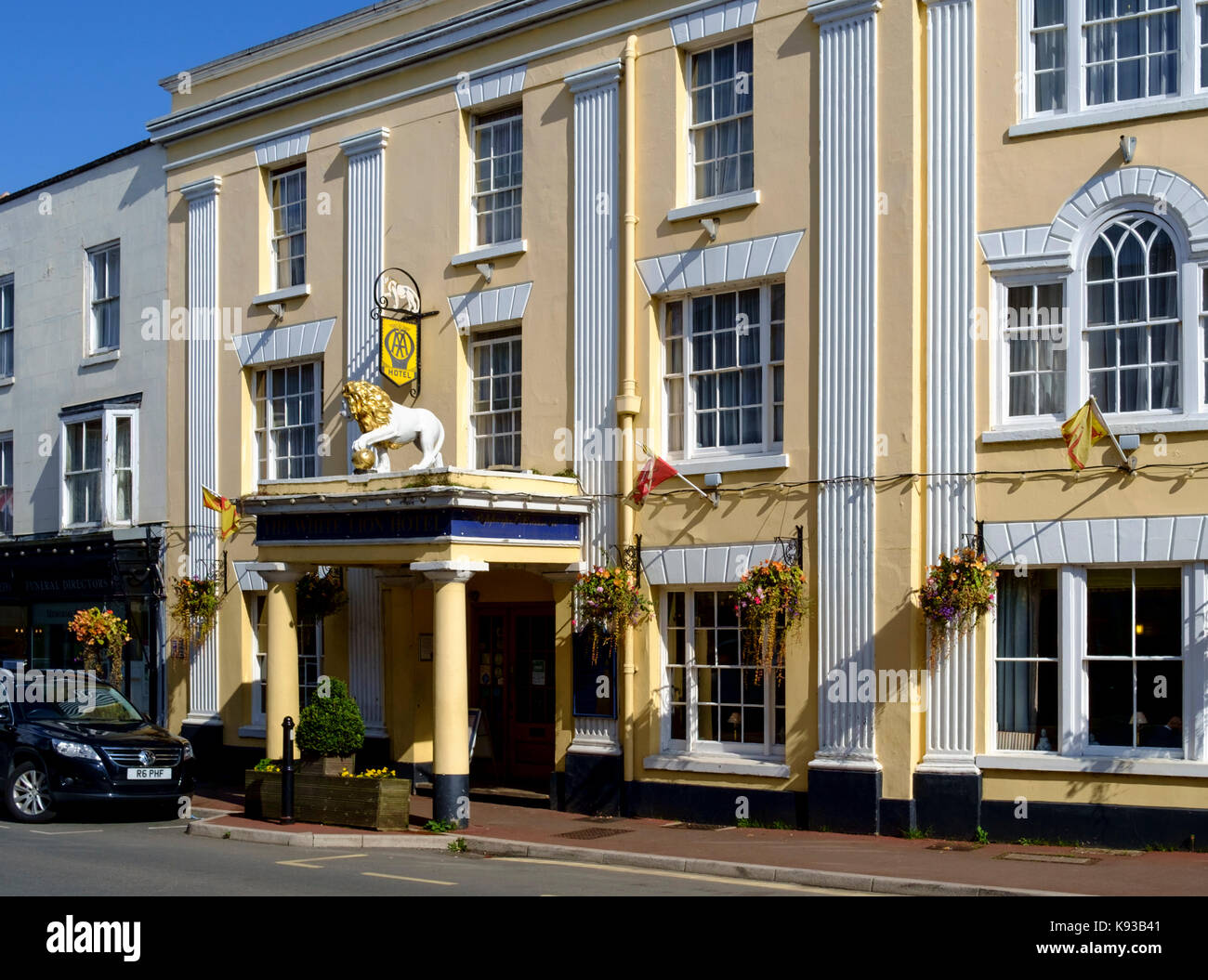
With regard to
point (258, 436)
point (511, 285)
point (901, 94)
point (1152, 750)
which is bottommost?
point (1152, 750)

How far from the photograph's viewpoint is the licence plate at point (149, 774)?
652 inches

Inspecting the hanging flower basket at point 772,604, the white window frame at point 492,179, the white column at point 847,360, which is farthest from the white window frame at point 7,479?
the white column at point 847,360

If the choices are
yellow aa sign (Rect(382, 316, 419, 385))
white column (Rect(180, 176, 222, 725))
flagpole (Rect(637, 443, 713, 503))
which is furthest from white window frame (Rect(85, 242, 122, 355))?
flagpole (Rect(637, 443, 713, 503))

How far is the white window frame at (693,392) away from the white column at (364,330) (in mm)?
4835

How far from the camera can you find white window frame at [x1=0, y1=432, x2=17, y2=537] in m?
26.3

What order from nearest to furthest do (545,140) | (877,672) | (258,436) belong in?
(877,672) < (545,140) < (258,436)

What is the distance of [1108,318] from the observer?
1442 centimetres

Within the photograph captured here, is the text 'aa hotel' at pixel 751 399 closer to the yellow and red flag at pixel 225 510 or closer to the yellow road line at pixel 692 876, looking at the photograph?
the yellow and red flag at pixel 225 510

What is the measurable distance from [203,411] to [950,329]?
489 inches

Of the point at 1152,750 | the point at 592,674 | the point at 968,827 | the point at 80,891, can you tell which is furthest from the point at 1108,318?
the point at 80,891

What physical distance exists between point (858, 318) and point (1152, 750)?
5.30 m

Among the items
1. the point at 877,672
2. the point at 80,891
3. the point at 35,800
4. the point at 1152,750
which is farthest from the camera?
the point at 35,800

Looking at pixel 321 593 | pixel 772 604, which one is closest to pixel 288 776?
pixel 321 593

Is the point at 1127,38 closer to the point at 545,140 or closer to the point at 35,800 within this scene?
the point at 545,140
